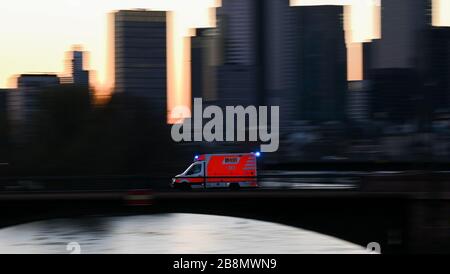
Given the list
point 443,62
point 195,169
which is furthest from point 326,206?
point 443,62

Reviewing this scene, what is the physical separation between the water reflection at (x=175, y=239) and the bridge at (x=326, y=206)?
3.79 feet

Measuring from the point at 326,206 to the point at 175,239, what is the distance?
26.4 feet

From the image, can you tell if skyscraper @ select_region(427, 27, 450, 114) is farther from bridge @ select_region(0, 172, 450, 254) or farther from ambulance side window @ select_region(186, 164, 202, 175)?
bridge @ select_region(0, 172, 450, 254)

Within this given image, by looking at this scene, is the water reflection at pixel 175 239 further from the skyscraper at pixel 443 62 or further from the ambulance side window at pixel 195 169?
the skyscraper at pixel 443 62

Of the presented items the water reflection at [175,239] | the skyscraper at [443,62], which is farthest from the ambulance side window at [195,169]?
the skyscraper at [443,62]

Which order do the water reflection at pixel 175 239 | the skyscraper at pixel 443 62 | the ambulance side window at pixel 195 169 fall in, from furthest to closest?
1. the skyscraper at pixel 443 62
2. the ambulance side window at pixel 195 169
3. the water reflection at pixel 175 239

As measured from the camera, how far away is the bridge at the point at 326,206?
31.0 m

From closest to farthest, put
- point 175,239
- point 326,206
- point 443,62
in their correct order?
point 326,206, point 175,239, point 443,62

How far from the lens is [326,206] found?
3450 centimetres

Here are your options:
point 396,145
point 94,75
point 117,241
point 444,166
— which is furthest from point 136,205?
point 396,145

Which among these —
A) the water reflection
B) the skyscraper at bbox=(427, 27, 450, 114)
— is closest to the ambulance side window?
the water reflection

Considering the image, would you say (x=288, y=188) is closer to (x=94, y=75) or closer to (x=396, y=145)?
(x=94, y=75)

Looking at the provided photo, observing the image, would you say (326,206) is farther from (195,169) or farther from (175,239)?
(195,169)

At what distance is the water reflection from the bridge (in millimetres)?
1156
